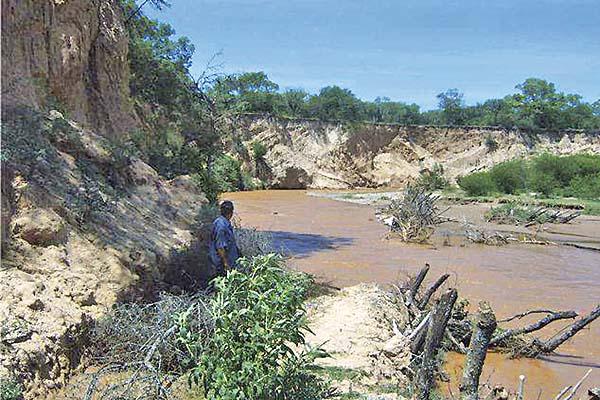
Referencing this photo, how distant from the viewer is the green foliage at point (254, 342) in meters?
3.90

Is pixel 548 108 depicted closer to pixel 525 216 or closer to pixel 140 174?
pixel 525 216

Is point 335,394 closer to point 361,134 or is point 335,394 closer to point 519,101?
point 361,134

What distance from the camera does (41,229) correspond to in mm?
5449

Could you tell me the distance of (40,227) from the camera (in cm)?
545

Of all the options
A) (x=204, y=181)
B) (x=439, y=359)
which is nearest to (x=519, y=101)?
(x=204, y=181)

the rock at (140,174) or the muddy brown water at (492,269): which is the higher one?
the rock at (140,174)

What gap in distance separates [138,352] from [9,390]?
1.31 metres

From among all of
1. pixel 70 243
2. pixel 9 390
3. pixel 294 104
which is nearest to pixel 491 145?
pixel 294 104

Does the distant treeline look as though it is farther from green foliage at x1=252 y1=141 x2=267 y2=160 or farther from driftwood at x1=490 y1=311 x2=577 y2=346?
driftwood at x1=490 y1=311 x2=577 y2=346

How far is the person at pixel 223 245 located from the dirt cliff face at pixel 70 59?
2788mm

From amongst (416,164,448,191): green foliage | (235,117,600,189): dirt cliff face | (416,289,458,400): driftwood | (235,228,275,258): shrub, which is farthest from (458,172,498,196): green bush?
(416,289,458,400): driftwood

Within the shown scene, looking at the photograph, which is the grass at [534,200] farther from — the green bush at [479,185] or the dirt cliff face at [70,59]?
the dirt cliff face at [70,59]

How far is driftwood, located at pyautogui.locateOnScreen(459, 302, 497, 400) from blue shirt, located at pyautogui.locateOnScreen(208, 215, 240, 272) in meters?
3.15

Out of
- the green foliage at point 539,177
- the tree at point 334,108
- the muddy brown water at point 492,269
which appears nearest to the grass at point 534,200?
the green foliage at point 539,177
